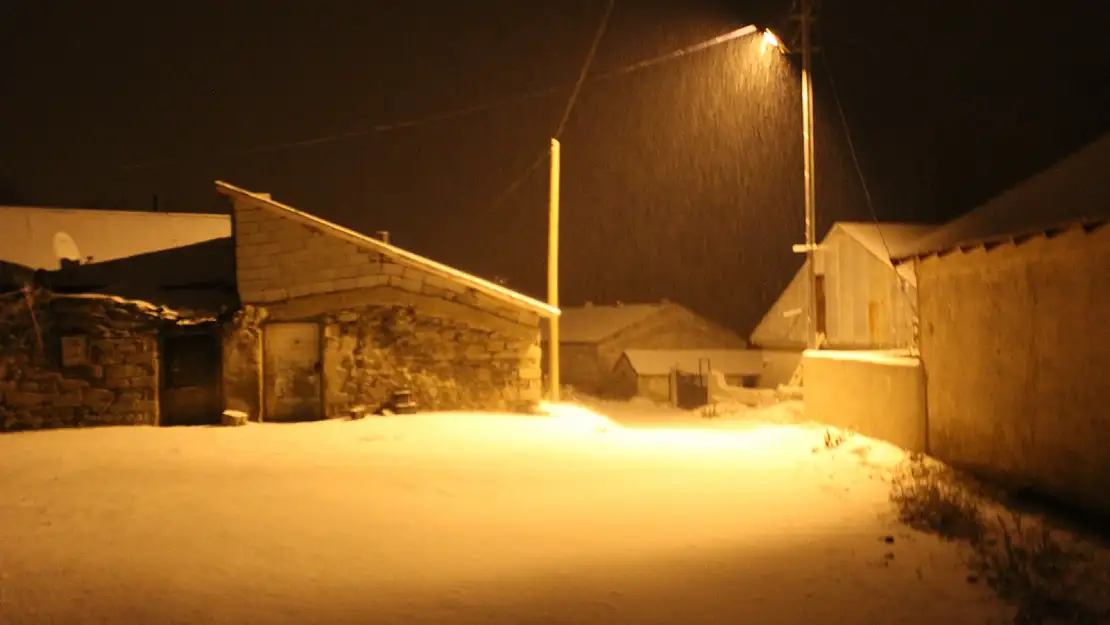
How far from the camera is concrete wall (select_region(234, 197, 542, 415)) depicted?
13.8m

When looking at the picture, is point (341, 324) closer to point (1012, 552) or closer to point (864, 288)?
point (1012, 552)

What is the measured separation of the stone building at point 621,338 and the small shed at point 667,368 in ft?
3.25

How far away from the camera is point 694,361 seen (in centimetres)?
3684

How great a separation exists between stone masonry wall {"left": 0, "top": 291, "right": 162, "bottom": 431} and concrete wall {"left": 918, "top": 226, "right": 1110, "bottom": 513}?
40.4 ft

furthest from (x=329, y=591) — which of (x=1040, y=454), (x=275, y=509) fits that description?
(x=1040, y=454)

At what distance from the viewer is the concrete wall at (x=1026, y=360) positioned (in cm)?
734

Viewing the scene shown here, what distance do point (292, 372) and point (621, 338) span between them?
26.7 m

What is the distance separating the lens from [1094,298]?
736 cm

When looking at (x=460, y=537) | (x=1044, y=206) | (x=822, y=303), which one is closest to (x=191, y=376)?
(x=460, y=537)

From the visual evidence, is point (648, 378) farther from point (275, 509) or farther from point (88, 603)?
point (88, 603)

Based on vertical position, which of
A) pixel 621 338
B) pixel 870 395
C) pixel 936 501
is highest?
pixel 621 338

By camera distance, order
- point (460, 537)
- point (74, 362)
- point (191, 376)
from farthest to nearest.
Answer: point (191, 376) → point (74, 362) → point (460, 537)

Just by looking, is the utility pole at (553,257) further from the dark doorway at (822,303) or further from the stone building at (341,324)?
the dark doorway at (822,303)

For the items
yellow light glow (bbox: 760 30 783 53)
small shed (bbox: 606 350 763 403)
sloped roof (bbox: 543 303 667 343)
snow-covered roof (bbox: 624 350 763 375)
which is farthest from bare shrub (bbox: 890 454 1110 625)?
sloped roof (bbox: 543 303 667 343)
